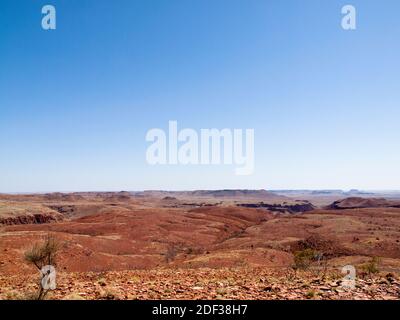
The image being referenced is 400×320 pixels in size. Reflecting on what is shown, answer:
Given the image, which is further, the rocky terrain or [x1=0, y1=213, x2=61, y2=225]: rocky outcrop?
[x1=0, y1=213, x2=61, y2=225]: rocky outcrop

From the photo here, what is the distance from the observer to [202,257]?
2750 cm

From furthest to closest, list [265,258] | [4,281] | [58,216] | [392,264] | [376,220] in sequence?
[58,216]
[376,220]
[265,258]
[392,264]
[4,281]

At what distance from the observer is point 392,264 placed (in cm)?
2436

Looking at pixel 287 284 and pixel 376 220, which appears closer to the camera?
pixel 287 284

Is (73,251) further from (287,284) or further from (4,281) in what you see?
(287,284)

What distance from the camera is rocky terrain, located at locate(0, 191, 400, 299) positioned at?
1006 centimetres

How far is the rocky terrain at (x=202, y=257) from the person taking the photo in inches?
396

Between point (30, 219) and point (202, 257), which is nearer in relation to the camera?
point (202, 257)

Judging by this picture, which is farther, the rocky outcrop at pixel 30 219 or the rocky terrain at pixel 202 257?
the rocky outcrop at pixel 30 219

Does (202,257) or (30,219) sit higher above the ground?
(202,257)
